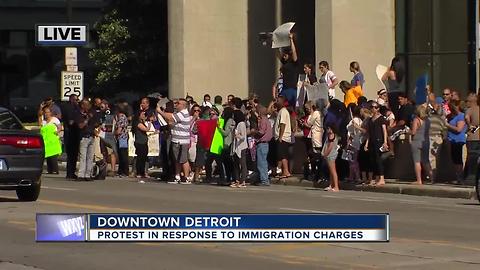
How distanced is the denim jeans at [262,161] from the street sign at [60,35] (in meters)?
8.62

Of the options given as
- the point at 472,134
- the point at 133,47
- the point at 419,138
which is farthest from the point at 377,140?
the point at 133,47

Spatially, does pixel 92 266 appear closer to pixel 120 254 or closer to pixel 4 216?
pixel 120 254

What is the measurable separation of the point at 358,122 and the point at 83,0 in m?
49.8

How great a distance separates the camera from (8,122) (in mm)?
20266

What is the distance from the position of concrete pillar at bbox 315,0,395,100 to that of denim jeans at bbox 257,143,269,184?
9476 millimetres

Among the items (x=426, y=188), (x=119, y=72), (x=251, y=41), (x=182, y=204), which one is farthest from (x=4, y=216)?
(x=119, y=72)

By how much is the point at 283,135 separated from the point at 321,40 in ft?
30.7

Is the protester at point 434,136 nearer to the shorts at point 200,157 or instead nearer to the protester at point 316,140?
the protester at point 316,140

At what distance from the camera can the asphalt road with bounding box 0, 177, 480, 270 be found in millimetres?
12945

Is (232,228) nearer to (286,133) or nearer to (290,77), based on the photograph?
(286,133)

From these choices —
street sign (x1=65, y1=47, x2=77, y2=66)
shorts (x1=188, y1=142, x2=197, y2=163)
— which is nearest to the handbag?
shorts (x1=188, y1=142, x2=197, y2=163)

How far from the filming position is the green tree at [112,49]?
47406 millimetres

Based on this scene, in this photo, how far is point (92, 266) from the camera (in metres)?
12.9

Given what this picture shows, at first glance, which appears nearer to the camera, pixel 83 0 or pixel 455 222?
pixel 455 222
